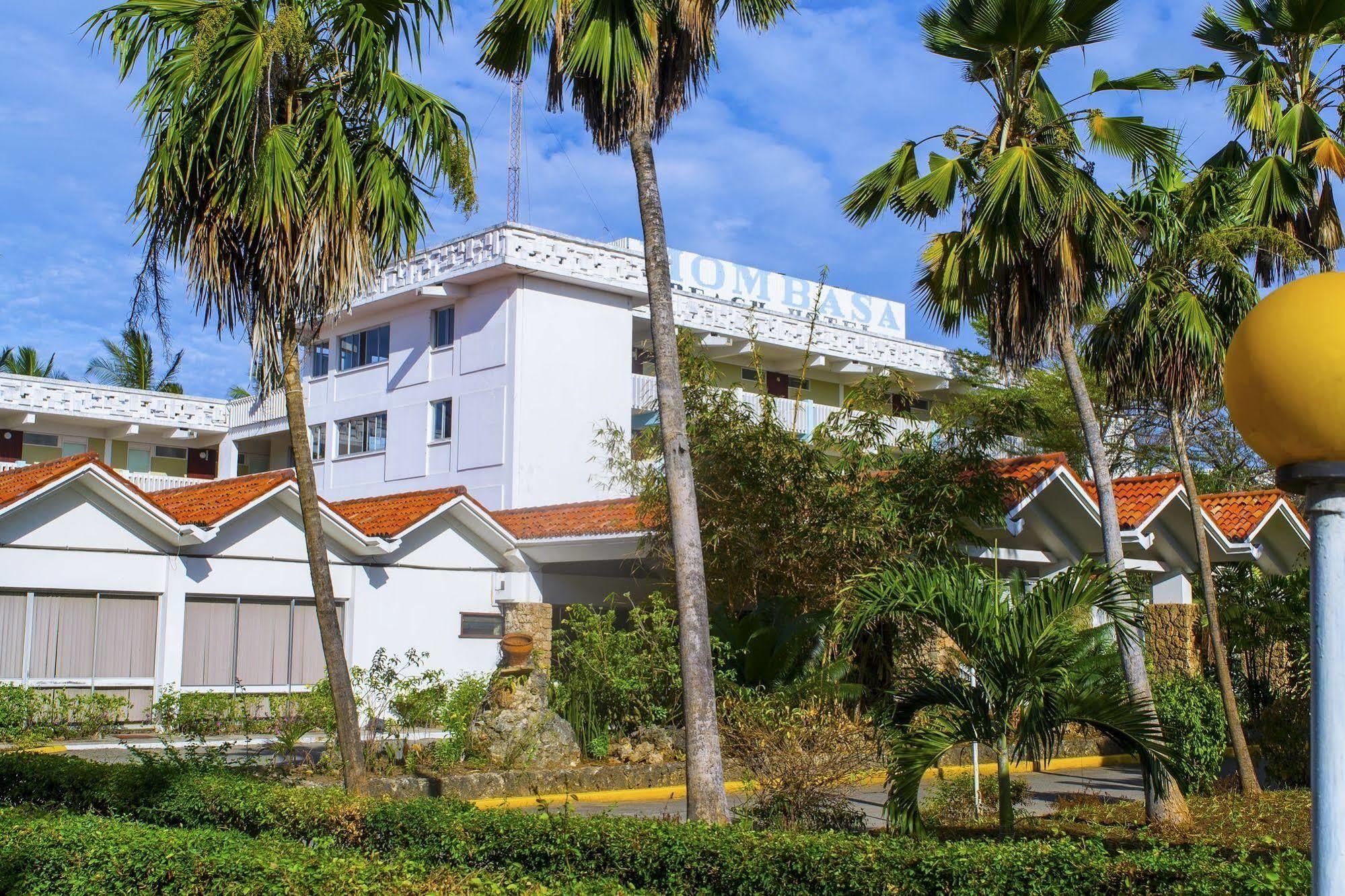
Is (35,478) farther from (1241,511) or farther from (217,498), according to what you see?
(1241,511)

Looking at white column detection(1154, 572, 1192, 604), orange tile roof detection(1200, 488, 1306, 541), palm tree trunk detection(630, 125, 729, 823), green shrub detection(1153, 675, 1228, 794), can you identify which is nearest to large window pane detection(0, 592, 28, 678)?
palm tree trunk detection(630, 125, 729, 823)

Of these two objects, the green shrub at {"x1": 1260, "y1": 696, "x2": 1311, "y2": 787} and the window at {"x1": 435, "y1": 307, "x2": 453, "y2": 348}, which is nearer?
the green shrub at {"x1": 1260, "y1": 696, "x2": 1311, "y2": 787}

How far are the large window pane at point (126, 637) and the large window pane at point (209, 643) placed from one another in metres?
0.52

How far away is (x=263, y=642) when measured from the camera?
67.6ft

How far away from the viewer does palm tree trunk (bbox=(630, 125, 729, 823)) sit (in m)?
9.73

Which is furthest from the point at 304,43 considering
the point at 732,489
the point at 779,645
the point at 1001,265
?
the point at 779,645

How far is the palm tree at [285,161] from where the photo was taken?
417 inches

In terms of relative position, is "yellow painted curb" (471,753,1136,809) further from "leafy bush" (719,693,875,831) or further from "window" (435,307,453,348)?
"window" (435,307,453,348)

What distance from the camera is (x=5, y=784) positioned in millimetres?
11656

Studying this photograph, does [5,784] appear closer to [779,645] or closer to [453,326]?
[779,645]

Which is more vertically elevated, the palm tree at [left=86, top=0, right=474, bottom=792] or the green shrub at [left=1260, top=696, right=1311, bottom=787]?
the palm tree at [left=86, top=0, right=474, bottom=792]

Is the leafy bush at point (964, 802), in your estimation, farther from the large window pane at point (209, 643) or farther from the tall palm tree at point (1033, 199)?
the large window pane at point (209, 643)

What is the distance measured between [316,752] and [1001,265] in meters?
11.5

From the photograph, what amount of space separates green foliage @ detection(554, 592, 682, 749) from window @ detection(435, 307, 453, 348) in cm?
1584
